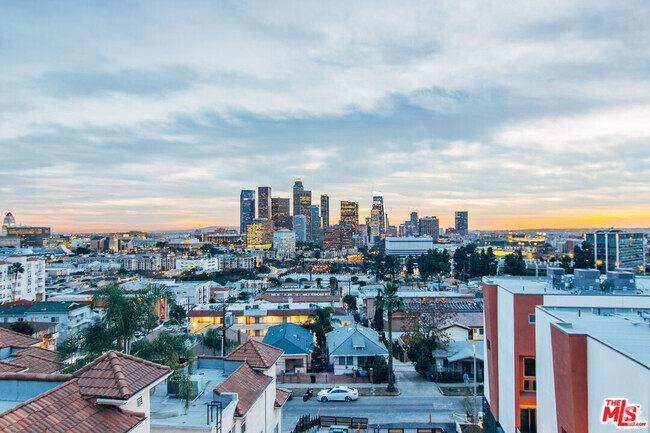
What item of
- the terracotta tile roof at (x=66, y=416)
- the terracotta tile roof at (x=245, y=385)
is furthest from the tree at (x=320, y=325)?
the terracotta tile roof at (x=66, y=416)

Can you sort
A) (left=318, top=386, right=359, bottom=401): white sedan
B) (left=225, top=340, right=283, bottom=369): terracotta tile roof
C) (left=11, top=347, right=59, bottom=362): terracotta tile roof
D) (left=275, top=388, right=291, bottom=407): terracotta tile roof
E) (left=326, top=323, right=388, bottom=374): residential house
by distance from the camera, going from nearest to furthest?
(left=225, top=340, right=283, bottom=369): terracotta tile roof < (left=275, top=388, right=291, bottom=407): terracotta tile roof < (left=11, top=347, right=59, bottom=362): terracotta tile roof < (left=318, top=386, right=359, bottom=401): white sedan < (left=326, top=323, right=388, bottom=374): residential house

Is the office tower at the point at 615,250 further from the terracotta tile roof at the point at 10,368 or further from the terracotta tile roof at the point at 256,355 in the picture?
the terracotta tile roof at the point at 10,368

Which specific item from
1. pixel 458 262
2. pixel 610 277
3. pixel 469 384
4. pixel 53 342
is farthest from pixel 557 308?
pixel 458 262

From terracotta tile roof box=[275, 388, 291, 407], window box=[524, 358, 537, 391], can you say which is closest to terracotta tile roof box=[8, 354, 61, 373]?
terracotta tile roof box=[275, 388, 291, 407]

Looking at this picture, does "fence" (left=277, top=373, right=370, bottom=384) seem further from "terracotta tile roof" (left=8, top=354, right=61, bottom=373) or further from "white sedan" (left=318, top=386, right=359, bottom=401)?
"terracotta tile roof" (left=8, top=354, right=61, bottom=373)

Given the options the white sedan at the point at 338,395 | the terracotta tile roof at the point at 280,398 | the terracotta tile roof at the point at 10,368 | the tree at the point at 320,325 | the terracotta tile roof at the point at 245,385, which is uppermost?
the terracotta tile roof at the point at 10,368

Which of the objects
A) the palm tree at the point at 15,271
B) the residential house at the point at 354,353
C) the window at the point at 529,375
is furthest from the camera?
the palm tree at the point at 15,271

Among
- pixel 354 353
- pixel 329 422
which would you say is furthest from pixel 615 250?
pixel 329 422
